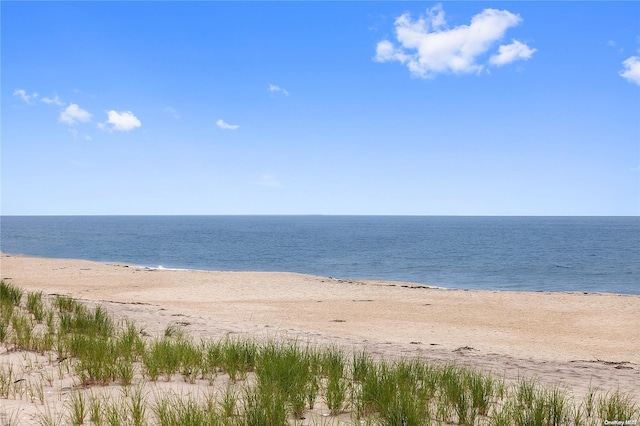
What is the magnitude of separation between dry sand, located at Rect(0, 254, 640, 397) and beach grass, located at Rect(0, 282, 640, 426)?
292 centimetres

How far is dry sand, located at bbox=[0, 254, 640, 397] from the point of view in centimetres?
1185

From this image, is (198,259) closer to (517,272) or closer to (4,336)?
(517,272)

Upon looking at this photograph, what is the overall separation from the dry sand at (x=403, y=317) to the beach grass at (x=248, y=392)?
292 centimetres

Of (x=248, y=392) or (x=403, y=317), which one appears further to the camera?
(x=403, y=317)

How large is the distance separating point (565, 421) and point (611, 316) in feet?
59.8

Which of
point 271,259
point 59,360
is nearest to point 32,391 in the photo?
point 59,360

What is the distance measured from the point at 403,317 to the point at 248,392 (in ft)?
50.0

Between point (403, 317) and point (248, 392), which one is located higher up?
point (248, 392)

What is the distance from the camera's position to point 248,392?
233 inches

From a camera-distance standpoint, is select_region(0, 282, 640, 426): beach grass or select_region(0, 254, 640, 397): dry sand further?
select_region(0, 254, 640, 397): dry sand

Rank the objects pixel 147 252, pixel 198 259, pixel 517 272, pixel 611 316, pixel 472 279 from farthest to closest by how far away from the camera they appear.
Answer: pixel 147 252 → pixel 198 259 → pixel 517 272 → pixel 472 279 → pixel 611 316

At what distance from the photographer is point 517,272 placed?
47406 millimetres

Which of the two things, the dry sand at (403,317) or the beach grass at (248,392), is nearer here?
the beach grass at (248,392)

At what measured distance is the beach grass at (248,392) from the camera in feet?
18.2
